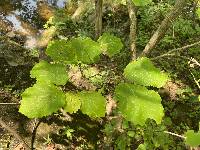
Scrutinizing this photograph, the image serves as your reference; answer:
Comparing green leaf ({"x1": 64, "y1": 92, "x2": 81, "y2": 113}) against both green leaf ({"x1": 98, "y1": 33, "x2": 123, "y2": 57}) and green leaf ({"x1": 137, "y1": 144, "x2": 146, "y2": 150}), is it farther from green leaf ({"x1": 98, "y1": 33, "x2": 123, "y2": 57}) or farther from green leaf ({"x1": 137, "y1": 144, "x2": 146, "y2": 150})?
green leaf ({"x1": 137, "y1": 144, "x2": 146, "y2": 150})

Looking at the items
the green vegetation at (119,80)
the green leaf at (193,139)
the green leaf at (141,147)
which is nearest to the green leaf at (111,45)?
the green vegetation at (119,80)

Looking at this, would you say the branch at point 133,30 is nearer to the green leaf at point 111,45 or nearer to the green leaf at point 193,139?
the green leaf at point 111,45

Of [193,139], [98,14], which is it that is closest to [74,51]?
[193,139]

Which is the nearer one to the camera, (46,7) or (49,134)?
(49,134)

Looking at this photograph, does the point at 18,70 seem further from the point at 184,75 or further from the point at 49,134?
the point at 184,75

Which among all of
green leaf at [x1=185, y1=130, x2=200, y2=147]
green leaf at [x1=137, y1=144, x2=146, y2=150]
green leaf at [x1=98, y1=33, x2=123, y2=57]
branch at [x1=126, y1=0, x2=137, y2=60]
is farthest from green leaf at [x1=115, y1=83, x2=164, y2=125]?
green leaf at [x1=137, y1=144, x2=146, y2=150]

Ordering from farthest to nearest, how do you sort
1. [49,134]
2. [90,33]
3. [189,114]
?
[90,33], [189,114], [49,134]

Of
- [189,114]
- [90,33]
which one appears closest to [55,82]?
[189,114]
